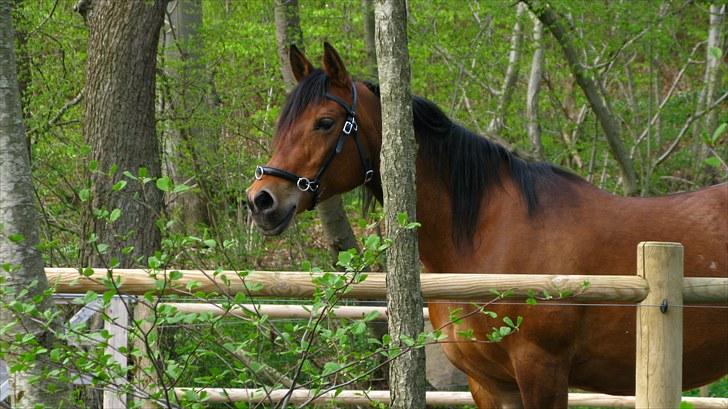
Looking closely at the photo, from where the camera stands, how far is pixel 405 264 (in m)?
2.86

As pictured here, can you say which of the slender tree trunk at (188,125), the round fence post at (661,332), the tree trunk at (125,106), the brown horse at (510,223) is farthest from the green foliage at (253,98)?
the round fence post at (661,332)

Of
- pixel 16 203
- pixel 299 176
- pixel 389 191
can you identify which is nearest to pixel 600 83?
pixel 299 176

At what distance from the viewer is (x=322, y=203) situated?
6.58 m

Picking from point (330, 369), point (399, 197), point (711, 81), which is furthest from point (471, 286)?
point (711, 81)

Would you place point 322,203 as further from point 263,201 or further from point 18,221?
point 18,221

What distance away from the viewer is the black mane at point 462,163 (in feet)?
13.9

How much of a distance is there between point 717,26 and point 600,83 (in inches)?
62.1

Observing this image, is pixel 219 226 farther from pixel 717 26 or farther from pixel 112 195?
pixel 717 26

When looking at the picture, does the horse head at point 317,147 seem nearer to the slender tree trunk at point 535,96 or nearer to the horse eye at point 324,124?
the horse eye at point 324,124

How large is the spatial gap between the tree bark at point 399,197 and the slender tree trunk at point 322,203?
336 cm

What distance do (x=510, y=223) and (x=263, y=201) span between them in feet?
3.77

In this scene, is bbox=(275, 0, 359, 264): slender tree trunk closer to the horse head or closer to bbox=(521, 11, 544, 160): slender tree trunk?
the horse head

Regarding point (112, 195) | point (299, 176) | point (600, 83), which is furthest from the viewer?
point (600, 83)

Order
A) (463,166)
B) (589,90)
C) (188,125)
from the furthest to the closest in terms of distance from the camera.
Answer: (589,90) → (188,125) → (463,166)
